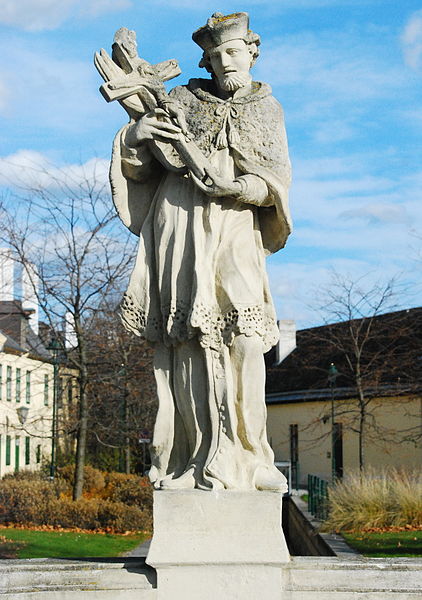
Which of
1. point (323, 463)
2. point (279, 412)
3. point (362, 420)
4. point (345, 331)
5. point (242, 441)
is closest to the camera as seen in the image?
point (242, 441)

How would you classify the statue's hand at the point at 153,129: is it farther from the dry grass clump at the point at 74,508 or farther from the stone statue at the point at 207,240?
the dry grass clump at the point at 74,508

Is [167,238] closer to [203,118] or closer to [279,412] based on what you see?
[203,118]

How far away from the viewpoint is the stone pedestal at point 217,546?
16.0ft

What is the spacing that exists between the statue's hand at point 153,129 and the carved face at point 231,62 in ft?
1.51

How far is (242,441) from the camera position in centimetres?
527

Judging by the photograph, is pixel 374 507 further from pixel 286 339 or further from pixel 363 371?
pixel 286 339

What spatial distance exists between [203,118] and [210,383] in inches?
65.1

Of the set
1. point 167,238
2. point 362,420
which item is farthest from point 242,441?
point 362,420

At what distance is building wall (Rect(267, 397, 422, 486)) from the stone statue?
21.5 metres

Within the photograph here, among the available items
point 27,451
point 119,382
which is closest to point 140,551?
point 119,382

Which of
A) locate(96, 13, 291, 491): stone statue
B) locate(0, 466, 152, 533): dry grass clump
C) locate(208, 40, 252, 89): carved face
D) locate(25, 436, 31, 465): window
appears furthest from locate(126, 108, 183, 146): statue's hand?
locate(25, 436, 31, 465): window

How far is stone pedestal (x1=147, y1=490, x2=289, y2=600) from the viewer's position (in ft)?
16.0

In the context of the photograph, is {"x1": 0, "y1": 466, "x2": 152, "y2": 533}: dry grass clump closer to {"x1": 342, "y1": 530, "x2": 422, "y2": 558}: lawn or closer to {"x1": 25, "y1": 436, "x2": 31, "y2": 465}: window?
{"x1": 342, "y1": 530, "x2": 422, "y2": 558}: lawn

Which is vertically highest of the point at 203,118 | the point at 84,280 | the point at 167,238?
the point at 84,280
